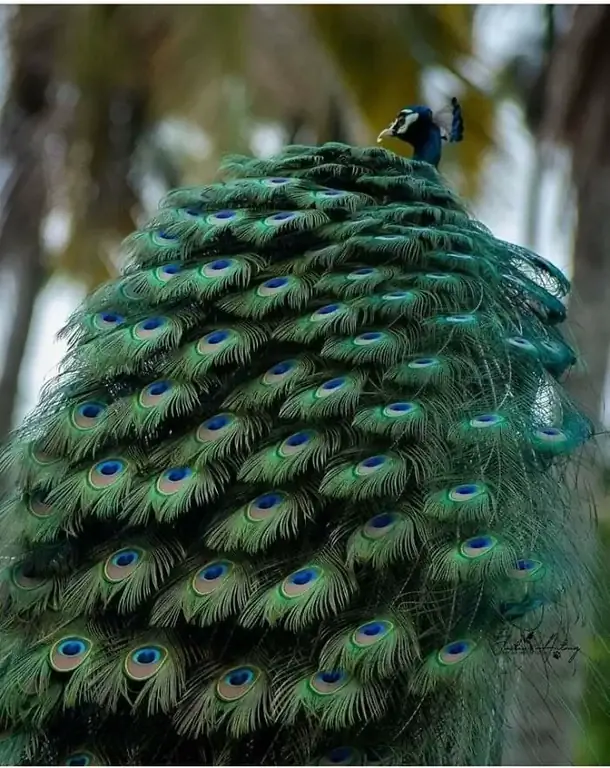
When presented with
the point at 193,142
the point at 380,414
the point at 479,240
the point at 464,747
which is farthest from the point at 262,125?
the point at 464,747

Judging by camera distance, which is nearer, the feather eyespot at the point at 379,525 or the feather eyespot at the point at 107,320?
the feather eyespot at the point at 379,525

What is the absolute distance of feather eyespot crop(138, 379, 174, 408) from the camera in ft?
8.54

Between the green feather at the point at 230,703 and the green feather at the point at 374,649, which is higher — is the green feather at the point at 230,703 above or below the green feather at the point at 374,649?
below

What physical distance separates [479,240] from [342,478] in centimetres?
93

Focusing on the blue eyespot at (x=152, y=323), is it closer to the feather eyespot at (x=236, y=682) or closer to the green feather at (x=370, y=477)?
the green feather at (x=370, y=477)

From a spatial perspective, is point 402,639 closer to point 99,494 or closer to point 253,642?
point 253,642

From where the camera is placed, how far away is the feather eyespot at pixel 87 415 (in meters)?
2.65

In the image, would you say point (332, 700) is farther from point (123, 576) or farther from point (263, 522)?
point (123, 576)

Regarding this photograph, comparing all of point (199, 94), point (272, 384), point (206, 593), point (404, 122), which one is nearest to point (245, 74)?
point (199, 94)

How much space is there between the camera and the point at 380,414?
96.5 inches

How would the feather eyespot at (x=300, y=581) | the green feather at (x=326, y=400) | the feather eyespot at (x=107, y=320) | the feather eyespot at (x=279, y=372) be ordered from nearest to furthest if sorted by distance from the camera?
the feather eyespot at (x=300, y=581), the green feather at (x=326, y=400), the feather eyespot at (x=279, y=372), the feather eyespot at (x=107, y=320)

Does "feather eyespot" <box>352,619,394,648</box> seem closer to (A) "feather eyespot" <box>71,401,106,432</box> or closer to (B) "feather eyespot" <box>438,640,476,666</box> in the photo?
(B) "feather eyespot" <box>438,640,476,666</box>

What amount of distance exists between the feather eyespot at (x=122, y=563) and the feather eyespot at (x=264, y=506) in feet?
0.90

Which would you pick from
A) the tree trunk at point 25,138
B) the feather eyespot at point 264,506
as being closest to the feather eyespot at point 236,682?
the feather eyespot at point 264,506
